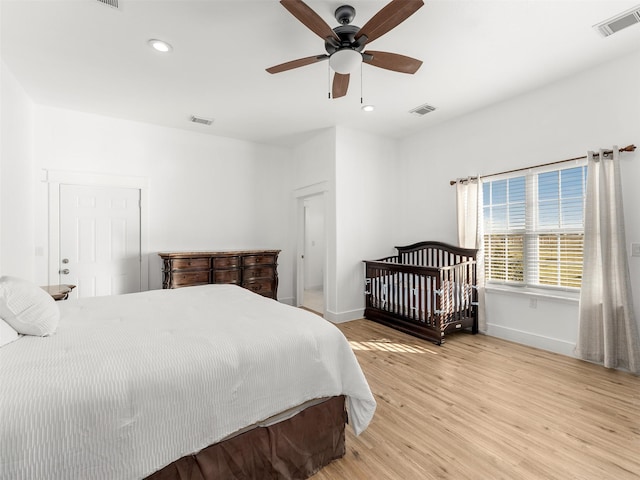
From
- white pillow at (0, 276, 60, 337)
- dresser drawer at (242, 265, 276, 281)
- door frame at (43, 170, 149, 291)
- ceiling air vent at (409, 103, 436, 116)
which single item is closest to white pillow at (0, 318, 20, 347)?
white pillow at (0, 276, 60, 337)

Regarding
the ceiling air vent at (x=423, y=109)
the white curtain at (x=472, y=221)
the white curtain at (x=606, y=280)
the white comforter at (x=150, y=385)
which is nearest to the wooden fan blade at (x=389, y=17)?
the white comforter at (x=150, y=385)

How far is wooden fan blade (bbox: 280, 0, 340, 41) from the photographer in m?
1.76

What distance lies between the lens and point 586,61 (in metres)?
2.92

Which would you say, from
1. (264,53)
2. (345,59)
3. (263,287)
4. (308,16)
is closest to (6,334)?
(308,16)

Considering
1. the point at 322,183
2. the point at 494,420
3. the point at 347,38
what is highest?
the point at 347,38

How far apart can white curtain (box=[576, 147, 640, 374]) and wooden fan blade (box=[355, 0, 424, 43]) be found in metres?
2.43

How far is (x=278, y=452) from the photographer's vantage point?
1.51 m

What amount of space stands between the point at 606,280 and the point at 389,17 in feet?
9.73

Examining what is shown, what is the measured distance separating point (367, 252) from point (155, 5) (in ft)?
12.4

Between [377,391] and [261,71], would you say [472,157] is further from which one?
[377,391]

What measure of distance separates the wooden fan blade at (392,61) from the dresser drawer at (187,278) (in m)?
3.23

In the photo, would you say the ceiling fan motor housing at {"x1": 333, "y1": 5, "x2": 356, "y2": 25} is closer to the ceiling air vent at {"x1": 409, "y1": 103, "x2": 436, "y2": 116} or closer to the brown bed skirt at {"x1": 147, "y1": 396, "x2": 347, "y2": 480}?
the ceiling air vent at {"x1": 409, "y1": 103, "x2": 436, "y2": 116}

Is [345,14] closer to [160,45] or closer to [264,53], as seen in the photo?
[264,53]

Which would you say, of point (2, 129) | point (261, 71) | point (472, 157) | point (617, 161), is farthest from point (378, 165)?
point (2, 129)
